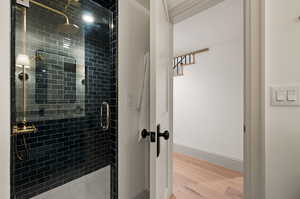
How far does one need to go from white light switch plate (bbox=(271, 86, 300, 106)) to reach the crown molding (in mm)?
856

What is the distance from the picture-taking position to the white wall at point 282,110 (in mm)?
843

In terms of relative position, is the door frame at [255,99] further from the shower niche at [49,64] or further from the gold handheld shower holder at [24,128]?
the gold handheld shower holder at [24,128]

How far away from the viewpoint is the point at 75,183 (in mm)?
1521

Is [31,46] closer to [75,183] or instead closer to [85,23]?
[85,23]

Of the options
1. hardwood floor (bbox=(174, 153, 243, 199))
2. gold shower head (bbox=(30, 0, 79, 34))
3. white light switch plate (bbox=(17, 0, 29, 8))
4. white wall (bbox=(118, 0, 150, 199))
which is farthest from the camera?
hardwood floor (bbox=(174, 153, 243, 199))

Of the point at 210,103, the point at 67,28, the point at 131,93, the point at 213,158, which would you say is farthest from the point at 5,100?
the point at 213,158

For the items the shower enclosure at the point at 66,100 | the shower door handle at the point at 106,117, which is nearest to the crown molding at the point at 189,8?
the shower enclosure at the point at 66,100

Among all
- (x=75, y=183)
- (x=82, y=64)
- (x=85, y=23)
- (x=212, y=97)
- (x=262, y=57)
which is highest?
(x=85, y=23)

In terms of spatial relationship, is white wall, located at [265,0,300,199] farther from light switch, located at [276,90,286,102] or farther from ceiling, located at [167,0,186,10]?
ceiling, located at [167,0,186,10]

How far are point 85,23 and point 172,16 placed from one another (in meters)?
0.95

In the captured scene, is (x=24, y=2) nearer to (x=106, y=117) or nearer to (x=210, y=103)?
(x=106, y=117)

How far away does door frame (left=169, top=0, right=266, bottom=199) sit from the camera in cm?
91

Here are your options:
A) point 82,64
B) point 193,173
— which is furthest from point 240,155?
point 82,64

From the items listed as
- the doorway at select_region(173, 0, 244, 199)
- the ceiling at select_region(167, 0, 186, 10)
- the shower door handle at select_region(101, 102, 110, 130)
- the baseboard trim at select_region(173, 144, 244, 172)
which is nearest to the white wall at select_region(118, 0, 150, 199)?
the shower door handle at select_region(101, 102, 110, 130)
